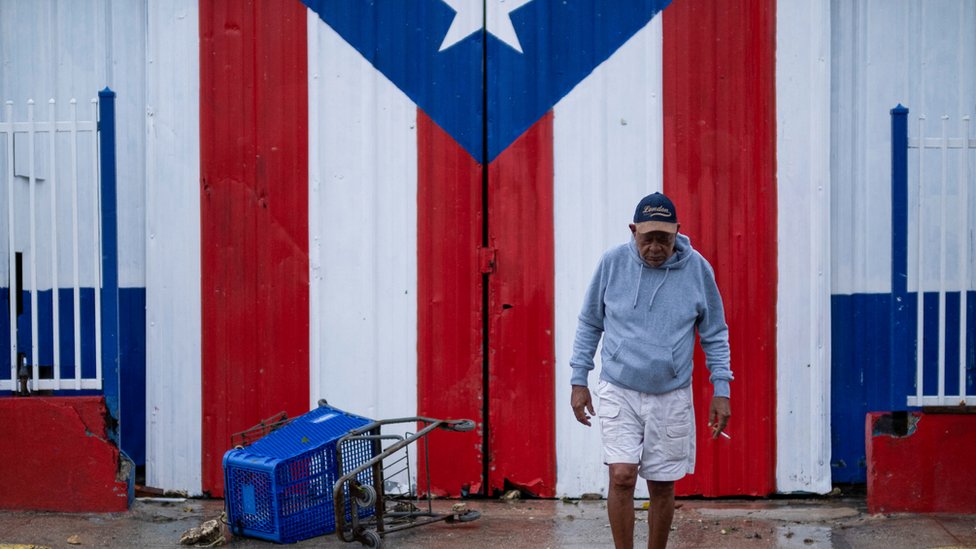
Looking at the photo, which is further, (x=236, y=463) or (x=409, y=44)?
(x=409, y=44)

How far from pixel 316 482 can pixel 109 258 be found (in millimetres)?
1730

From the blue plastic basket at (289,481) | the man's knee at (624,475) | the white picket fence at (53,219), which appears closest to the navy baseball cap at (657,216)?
the man's knee at (624,475)

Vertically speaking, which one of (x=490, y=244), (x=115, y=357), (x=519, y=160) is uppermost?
(x=519, y=160)

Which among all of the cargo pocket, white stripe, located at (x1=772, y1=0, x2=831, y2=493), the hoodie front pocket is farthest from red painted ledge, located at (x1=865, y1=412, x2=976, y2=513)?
the hoodie front pocket

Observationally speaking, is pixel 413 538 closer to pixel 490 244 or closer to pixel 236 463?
pixel 236 463

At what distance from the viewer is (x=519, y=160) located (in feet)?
21.1

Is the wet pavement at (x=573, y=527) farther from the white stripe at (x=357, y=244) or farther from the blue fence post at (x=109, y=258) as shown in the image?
the white stripe at (x=357, y=244)

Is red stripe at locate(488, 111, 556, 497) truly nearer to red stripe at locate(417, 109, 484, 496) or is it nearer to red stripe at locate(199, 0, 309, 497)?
red stripe at locate(417, 109, 484, 496)

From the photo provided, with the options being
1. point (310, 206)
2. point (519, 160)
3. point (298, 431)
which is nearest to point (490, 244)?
point (519, 160)

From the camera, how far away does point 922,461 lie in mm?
5957

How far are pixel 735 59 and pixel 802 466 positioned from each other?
7.69ft

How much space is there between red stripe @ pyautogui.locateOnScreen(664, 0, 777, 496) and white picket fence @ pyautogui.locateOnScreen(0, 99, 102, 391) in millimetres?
3238

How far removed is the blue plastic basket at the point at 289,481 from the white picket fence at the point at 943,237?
3017 mm

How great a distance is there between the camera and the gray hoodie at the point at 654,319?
4.80 metres
